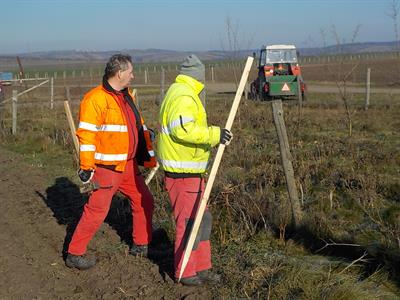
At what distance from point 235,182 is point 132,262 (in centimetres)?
262

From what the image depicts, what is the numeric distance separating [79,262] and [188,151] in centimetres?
160

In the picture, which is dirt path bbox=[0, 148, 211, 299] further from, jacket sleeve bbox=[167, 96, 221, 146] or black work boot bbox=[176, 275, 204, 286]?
jacket sleeve bbox=[167, 96, 221, 146]

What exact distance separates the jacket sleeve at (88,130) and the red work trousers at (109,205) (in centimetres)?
28

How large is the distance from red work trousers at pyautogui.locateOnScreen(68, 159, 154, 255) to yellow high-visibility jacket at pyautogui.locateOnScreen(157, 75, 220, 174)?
0.77 metres

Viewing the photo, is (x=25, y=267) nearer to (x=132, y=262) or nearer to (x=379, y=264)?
(x=132, y=262)

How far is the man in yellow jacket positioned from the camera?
3.93m

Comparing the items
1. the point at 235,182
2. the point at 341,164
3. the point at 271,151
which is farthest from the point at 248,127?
the point at 235,182

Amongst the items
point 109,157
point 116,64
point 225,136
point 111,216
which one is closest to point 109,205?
point 109,157

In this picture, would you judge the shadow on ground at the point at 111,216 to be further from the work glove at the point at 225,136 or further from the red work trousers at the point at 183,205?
the work glove at the point at 225,136

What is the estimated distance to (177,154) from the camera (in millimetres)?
4148

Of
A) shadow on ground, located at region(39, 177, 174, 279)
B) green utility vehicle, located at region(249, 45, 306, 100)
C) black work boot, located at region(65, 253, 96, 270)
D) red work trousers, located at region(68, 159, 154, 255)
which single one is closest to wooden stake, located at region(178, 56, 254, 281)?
shadow on ground, located at region(39, 177, 174, 279)

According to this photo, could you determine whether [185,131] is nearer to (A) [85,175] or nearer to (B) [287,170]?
(A) [85,175]

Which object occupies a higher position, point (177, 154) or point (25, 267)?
point (177, 154)

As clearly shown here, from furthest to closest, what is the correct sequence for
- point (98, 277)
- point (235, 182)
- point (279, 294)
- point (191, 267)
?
point (235, 182) → point (98, 277) → point (191, 267) → point (279, 294)
